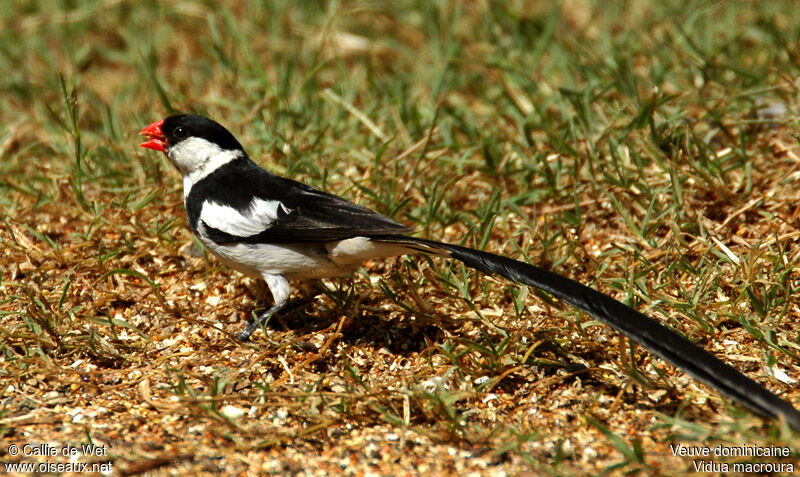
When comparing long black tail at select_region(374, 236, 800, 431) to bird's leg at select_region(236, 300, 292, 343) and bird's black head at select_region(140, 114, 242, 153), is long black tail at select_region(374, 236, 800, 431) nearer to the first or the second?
bird's leg at select_region(236, 300, 292, 343)

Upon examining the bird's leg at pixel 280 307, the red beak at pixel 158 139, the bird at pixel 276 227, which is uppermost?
the red beak at pixel 158 139

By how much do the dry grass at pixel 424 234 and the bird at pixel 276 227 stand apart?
258mm

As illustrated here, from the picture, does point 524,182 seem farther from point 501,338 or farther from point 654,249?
point 501,338

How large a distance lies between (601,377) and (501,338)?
19.3 inches

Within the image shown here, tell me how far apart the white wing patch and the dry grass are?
0.42 m

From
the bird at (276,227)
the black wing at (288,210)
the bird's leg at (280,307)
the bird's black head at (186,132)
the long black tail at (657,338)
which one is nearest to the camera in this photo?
the long black tail at (657,338)

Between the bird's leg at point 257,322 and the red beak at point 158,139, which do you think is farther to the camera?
the red beak at point 158,139

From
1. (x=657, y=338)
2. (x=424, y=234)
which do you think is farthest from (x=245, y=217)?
(x=657, y=338)

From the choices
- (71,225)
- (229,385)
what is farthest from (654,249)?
(71,225)

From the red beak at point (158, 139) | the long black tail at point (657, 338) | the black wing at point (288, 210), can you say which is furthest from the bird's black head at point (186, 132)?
Answer: the long black tail at point (657, 338)

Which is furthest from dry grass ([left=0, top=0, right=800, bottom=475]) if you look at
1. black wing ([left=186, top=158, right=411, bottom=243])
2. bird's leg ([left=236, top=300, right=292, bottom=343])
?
black wing ([left=186, top=158, right=411, bottom=243])

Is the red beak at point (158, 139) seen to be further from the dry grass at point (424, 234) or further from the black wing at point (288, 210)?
the black wing at point (288, 210)

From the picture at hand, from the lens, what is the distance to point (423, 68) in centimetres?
575

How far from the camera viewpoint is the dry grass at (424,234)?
2.90 meters
